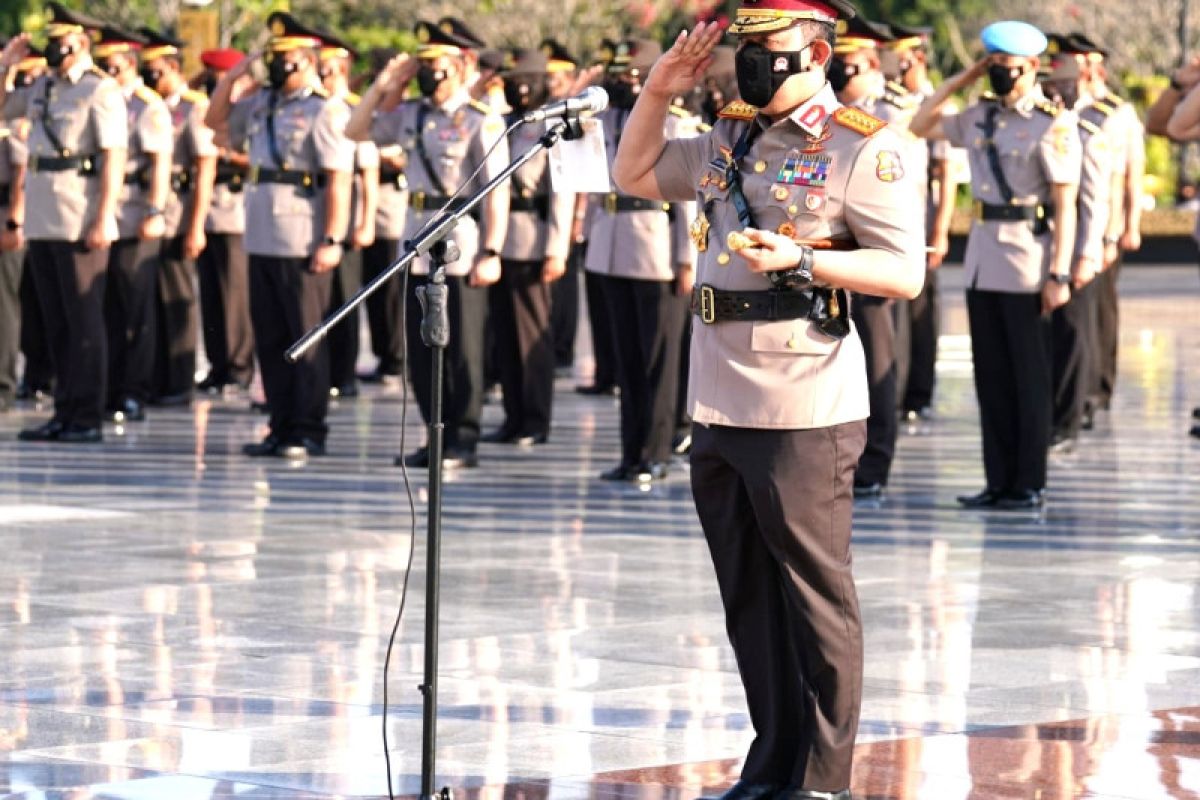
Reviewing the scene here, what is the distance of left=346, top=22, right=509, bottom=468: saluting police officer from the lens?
1345 cm

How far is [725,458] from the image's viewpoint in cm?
612

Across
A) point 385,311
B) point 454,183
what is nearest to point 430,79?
point 454,183

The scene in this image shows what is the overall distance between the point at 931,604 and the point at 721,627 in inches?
35.5

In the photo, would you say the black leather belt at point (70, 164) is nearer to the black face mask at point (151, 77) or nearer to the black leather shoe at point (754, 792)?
the black face mask at point (151, 77)

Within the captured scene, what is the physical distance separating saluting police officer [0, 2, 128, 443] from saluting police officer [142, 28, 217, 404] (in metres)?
1.73

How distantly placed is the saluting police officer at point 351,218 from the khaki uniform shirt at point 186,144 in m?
0.92

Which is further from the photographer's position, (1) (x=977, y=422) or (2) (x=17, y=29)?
(2) (x=17, y=29)

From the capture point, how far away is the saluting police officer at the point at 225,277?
56.4 ft

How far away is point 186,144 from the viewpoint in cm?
1653

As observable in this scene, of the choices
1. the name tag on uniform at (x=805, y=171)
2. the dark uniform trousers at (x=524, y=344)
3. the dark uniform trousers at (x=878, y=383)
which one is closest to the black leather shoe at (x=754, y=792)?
the name tag on uniform at (x=805, y=171)

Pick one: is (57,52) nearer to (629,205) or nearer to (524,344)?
(524,344)

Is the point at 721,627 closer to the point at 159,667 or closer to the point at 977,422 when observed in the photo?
the point at 159,667

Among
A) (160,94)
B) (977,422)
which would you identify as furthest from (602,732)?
(160,94)

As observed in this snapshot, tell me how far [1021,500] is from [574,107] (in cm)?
650
